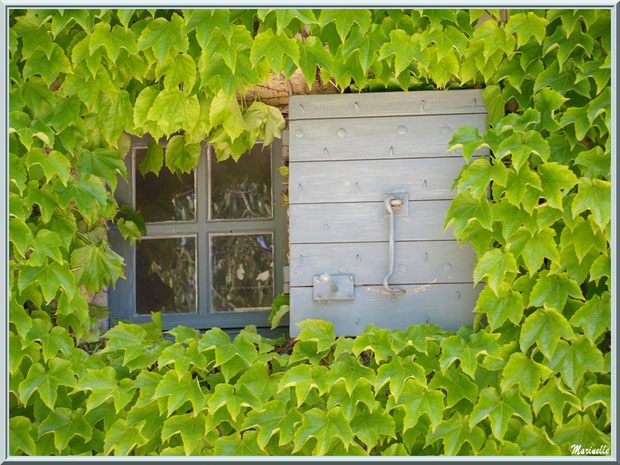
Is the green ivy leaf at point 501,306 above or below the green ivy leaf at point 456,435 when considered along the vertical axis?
above

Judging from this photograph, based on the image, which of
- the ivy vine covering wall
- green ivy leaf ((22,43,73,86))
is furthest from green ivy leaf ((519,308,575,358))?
green ivy leaf ((22,43,73,86))

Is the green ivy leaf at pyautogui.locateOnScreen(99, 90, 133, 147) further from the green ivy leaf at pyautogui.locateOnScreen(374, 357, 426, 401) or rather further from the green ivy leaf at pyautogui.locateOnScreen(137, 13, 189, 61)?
the green ivy leaf at pyautogui.locateOnScreen(374, 357, 426, 401)

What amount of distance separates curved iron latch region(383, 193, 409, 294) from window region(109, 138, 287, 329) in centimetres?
47

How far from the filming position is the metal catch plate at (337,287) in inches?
77.4

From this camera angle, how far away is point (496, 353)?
5.73 ft

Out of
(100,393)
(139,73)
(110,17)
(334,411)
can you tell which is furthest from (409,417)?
(110,17)

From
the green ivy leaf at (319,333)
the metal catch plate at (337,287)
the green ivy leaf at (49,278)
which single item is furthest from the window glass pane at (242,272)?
the green ivy leaf at (49,278)

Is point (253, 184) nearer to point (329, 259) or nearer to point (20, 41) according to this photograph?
point (329, 259)

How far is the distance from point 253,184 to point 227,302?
404mm

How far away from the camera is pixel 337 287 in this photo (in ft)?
6.44

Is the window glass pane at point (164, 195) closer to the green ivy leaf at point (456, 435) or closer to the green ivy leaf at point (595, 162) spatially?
the green ivy leaf at point (456, 435)

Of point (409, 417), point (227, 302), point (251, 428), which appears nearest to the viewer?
point (409, 417)

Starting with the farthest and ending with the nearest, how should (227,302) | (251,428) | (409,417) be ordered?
(227,302) → (251,428) → (409,417)

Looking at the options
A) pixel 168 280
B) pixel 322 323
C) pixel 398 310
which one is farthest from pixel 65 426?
pixel 398 310
